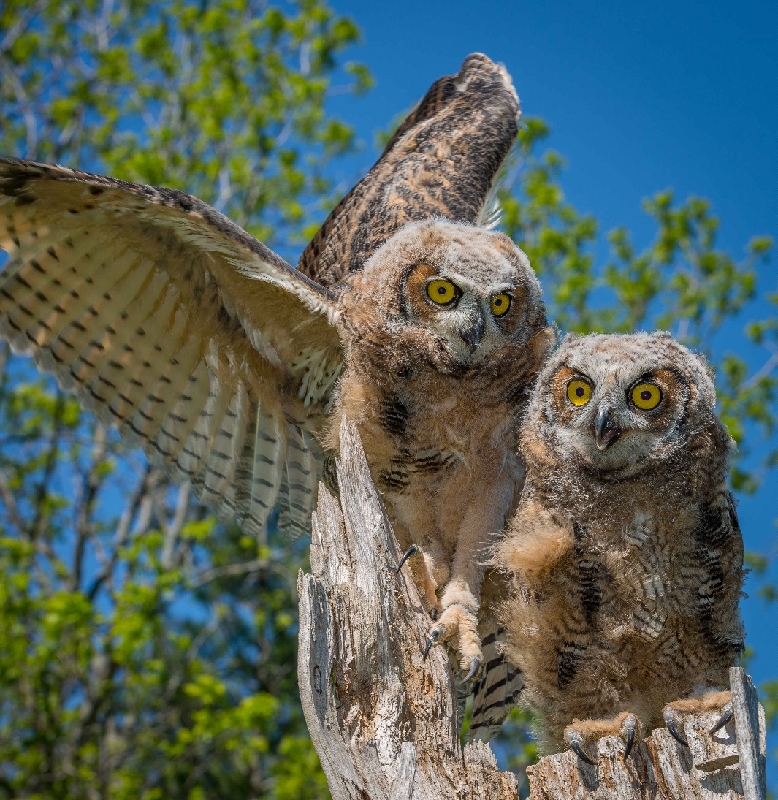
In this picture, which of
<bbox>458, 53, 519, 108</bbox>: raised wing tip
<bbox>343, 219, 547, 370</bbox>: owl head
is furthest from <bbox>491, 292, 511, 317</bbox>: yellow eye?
<bbox>458, 53, 519, 108</bbox>: raised wing tip

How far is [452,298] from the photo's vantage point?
11.8 ft

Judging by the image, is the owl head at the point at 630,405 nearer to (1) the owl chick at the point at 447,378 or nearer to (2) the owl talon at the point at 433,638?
(1) the owl chick at the point at 447,378

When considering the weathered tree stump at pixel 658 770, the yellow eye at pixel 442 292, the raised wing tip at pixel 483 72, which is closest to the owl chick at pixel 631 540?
the weathered tree stump at pixel 658 770

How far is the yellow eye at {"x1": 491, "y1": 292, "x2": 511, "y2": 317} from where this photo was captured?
3.62 metres

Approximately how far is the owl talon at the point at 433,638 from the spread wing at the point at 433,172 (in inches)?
75.9

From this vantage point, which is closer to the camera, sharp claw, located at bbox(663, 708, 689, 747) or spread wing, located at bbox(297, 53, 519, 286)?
sharp claw, located at bbox(663, 708, 689, 747)

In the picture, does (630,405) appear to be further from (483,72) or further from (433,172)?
(483,72)

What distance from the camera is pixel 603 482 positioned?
3.01 metres

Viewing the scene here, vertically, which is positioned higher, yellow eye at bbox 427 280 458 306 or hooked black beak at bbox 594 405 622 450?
yellow eye at bbox 427 280 458 306

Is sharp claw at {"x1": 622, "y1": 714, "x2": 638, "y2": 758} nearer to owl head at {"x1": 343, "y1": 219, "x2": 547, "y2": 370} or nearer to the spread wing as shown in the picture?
owl head at {"x1": 343, "y1": 219, "x2": 547, "y2": 370}

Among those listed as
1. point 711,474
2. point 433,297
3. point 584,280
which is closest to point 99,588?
point 584,280

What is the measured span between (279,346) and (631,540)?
180cm

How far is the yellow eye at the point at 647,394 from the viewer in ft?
9.70

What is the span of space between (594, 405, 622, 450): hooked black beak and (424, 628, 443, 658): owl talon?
849 millimetres
